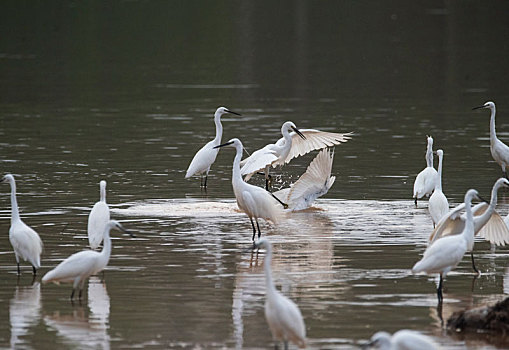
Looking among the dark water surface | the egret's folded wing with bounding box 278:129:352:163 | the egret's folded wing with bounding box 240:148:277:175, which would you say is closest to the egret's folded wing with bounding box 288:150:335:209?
the dark water surface

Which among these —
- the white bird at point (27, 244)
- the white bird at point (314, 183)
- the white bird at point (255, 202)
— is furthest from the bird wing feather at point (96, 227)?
the white bird at point (314, 183)

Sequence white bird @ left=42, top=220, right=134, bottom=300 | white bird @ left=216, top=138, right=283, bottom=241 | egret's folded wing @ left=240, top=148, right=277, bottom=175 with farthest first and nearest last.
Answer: egret's folded wing @ left=240, top=148, right=277, bottom=175 < white bird @ left=216, top=138, right=283, bottom=241 < white bird @ left=42, top=220, right=134, bottom=300

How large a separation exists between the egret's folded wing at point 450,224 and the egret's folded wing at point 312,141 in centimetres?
670

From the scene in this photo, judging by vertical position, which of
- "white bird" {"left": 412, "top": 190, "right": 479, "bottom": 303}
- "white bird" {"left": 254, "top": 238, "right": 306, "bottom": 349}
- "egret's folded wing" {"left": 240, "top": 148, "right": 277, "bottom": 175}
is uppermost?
"egret's folded wing" {"left": 240, "top": 148, "right": 277, "bottom": 175}

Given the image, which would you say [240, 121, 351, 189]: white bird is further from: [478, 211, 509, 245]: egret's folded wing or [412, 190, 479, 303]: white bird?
[412, 190, 479, 303]: white bird

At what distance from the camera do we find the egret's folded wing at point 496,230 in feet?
42.6

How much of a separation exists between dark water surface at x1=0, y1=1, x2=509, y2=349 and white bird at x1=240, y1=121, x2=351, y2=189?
2.60ft

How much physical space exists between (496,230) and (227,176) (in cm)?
888

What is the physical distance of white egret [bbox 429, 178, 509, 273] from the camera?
12.1 metres

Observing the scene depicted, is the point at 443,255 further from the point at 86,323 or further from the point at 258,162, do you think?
the point at 258,162

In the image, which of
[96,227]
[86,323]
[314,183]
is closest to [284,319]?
[86,323]

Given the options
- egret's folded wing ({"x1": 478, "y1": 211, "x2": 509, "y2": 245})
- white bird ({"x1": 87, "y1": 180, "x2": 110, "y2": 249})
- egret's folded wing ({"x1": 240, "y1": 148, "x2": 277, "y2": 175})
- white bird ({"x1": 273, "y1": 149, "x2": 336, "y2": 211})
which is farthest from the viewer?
egret's folded wing ({"x1": 240, "y1": 148, "x2": 277, "y2": 175})

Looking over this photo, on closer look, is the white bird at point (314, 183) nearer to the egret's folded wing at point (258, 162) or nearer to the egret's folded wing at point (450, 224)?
the egret's folded wing at point (258, 162)

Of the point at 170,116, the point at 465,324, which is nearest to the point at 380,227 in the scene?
the point at 465,324
